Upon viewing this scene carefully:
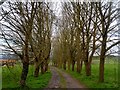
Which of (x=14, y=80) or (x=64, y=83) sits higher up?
(x=14, y=80)

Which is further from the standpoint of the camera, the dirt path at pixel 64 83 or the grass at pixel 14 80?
the dirt path at pixel 64 83

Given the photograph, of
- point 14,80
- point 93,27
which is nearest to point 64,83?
point 93,27

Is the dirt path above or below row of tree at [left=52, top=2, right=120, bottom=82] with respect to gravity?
below

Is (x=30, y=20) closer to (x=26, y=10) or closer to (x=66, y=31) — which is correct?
(x=26, y=10)

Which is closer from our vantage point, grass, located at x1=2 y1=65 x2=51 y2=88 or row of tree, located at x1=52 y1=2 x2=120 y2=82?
grass, located at x1=2 y1=65 x2=51 y2=88

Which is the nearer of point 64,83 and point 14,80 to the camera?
point 14,80

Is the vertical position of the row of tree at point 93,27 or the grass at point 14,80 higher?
the row of tree at point 93,27

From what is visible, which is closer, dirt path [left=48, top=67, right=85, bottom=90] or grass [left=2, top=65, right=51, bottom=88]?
grass [left=2, top=65, right=51, bottom=88]

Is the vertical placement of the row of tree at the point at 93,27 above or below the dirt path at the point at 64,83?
above

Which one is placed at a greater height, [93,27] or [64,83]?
[93,27]

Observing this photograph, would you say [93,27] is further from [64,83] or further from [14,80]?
[14,80]

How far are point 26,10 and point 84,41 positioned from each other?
16691 millimetres

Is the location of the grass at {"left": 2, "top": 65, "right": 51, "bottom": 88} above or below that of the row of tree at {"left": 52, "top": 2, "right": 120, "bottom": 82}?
below

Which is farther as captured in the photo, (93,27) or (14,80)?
(93,27)
